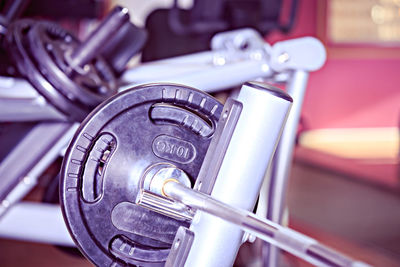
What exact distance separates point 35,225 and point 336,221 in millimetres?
1897

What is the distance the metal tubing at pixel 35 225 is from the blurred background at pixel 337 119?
0.25m

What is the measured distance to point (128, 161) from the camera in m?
0.54

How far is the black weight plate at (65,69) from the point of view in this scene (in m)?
0.76

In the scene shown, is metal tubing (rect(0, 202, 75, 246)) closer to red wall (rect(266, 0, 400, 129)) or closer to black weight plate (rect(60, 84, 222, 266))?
black weight plate (rect(60, 84, 222, 266))

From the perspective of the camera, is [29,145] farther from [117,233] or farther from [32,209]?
[117,233]

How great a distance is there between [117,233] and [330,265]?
255 millimetres

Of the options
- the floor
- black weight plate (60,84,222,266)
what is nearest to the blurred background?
the floor

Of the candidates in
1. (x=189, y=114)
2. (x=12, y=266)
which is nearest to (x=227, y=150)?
(x=189, y=114)

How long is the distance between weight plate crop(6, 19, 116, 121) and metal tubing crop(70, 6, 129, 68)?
0.03 m

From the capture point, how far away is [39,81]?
29.4 inches

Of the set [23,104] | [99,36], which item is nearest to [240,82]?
[99,36]

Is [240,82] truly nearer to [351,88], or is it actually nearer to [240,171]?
[240,171]

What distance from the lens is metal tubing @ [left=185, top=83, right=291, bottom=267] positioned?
50cm

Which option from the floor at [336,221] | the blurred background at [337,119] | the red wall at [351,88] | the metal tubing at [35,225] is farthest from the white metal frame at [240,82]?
the red wall at [351,88]
